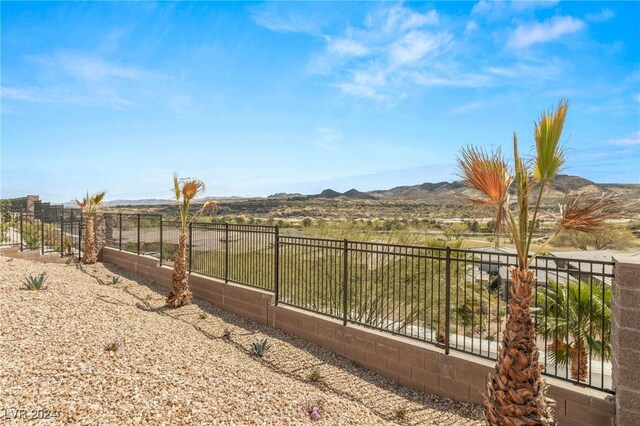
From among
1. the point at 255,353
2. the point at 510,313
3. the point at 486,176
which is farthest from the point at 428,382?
the point at 486,176

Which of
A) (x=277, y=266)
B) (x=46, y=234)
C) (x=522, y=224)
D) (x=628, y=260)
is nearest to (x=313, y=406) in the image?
(x=522, y=224)

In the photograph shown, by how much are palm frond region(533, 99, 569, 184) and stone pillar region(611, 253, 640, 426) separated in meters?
1.33

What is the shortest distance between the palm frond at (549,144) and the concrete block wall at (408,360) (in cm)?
259

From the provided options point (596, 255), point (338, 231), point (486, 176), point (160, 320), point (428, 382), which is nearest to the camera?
point (486, 176)

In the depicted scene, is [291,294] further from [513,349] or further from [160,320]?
[513,349]

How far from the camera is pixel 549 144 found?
11.8ft

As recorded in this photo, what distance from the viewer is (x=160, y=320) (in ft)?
27.6

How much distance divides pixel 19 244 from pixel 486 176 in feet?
58.9

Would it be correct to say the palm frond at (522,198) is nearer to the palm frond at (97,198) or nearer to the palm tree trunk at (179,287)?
the palm tree trunk at (179,287)

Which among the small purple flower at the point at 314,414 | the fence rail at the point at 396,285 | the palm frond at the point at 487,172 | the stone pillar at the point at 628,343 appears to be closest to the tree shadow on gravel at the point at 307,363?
the fence rail at the point at 396,285

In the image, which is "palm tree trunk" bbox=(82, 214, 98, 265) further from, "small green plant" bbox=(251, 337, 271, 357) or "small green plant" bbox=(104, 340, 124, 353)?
"small green plant" bbox=(104, 340, 124, 353)

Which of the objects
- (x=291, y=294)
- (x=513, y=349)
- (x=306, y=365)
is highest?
(x=513, y=349)

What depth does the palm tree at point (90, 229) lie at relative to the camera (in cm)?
1528

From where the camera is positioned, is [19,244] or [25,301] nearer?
[25,301]
